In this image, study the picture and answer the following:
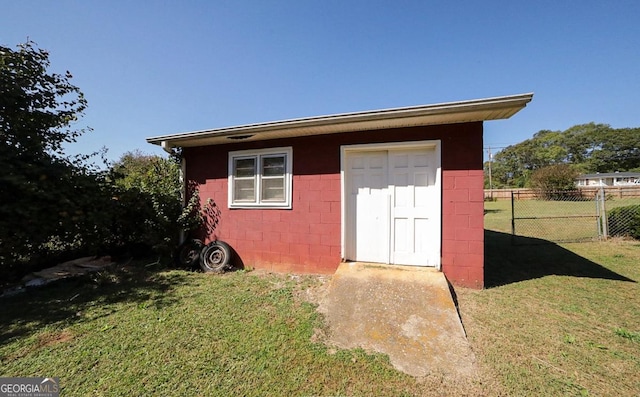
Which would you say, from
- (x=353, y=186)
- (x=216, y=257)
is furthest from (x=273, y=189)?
(x=216, y=257)

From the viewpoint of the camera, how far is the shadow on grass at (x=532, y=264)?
4.39 metres

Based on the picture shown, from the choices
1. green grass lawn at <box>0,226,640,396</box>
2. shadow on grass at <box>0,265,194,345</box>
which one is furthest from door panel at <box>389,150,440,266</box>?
shadow on grass at <box>0,265,194,345</box>

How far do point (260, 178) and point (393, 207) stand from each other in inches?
108

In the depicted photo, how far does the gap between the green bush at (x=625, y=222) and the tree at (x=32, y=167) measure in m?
13.4

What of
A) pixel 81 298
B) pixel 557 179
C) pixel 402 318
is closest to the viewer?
pixel 402 318

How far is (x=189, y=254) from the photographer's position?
5.39 meters

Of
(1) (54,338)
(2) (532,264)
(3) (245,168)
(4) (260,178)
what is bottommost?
(1) (54,338)

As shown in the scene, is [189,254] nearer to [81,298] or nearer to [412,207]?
[81,298]

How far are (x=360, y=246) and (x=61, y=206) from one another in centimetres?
565

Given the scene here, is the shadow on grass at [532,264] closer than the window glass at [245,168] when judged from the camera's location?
Yes

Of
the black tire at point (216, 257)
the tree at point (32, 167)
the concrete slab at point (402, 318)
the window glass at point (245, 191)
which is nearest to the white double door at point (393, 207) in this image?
the concrete slab at point (402, 318)

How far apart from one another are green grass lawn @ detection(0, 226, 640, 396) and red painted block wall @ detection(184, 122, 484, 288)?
0.52 metres

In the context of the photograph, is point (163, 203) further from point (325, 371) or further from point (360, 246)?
point (325, 371)

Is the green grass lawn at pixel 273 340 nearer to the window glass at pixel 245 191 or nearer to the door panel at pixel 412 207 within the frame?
the door panel at pixel 412 207
